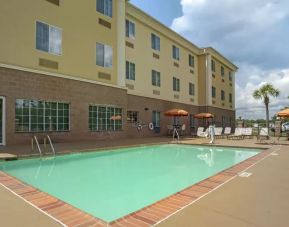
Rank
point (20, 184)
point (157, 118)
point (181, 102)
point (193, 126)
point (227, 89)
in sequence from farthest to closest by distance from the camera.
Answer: point (227, 89)
point (193, 126)
point (181, 102)
point (157, 118)
point (20, 184)

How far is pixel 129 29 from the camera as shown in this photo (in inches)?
783

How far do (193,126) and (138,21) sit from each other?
43.5 ft

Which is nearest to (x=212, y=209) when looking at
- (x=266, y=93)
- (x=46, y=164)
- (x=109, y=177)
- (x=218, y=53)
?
(x=109, y=177)

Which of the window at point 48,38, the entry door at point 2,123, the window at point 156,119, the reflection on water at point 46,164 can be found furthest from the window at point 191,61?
the reflection on water at point 46,164

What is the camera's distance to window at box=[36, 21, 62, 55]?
524 inches

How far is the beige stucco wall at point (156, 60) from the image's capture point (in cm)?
2047

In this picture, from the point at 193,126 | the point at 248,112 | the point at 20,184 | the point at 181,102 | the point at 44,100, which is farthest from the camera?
the point at 248,112

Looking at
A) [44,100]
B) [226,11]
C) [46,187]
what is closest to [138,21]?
[226,11]

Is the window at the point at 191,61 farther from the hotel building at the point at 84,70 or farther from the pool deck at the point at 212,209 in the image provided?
the pool deck at the point at 212,209

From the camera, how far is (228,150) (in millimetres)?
13789

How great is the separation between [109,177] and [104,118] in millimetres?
9918

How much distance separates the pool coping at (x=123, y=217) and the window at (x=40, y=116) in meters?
7.45

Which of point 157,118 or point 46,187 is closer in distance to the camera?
point 46,187

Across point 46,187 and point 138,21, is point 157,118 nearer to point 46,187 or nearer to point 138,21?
point 138,21
